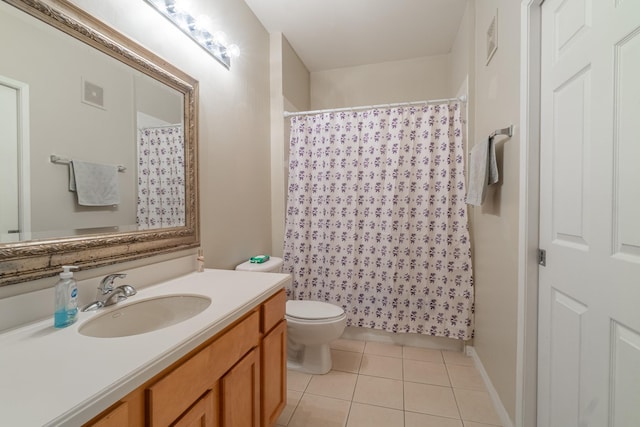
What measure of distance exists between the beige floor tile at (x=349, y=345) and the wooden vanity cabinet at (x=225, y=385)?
3.23 feet

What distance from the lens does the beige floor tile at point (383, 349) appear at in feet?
7.15

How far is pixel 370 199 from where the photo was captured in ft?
7.57

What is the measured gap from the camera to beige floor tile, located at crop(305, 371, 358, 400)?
1706 mm

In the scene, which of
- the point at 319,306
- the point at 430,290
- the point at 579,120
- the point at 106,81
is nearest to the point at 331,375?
the point at 319,306

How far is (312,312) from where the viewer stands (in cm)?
191

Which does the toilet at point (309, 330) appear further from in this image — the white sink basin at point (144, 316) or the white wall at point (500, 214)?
the white wall at point (500, 214)

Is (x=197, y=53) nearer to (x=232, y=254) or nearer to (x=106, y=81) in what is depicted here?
(x=106, y=81)

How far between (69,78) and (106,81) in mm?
133

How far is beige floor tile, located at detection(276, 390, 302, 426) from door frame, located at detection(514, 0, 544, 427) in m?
1.11

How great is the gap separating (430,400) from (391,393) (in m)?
0.22

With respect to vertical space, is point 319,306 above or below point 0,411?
below

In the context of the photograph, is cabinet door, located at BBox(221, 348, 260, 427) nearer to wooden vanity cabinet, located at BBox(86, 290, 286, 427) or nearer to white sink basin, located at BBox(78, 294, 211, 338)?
wooden vanity cabinet, located at BBox(86, 290, 286, 427)

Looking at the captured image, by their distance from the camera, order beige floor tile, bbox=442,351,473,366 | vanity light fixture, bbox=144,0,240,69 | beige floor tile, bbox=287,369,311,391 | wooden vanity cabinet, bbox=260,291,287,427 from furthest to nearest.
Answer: beige floor tile, bbox=442,351,473,366 < beige floor tile, bbox=287,369,311,391 < vanity light fixture, bbox=144,0,240,69 < wooden vanity cabinet, bbox=260,291,287,427

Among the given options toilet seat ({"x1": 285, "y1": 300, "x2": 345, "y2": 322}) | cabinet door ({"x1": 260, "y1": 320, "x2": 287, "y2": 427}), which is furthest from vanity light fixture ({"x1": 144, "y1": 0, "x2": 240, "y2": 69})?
toilet seat ({"x1": 285, "y1": 300, "x2": 345, "y2": 322})
